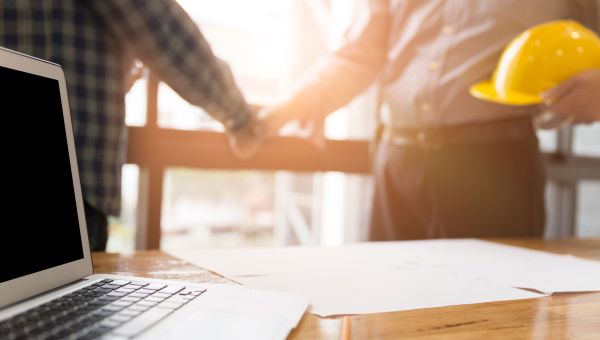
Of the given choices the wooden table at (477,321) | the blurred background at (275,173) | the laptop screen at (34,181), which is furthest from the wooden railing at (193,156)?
the laptop screen at (34,181)

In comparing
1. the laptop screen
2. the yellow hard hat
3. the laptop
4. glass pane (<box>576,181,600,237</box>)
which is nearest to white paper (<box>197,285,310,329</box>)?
the laptop

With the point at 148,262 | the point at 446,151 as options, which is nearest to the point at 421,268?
the point at 148,262

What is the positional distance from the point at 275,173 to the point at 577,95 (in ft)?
6.83

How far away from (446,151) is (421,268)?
668 mm

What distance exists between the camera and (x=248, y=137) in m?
1.37

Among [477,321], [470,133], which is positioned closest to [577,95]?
→ [470,133]

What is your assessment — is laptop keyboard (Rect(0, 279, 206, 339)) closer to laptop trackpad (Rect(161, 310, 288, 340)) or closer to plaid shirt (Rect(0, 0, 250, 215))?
laptop trackpad (Rect(161, 310, 288, 340))

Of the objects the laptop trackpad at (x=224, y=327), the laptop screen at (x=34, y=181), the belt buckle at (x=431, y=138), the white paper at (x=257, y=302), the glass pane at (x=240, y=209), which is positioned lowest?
the glass pane at (x=240, y=209)

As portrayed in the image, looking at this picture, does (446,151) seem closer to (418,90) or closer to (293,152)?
(418,90)

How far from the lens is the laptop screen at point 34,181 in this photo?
0.43 meters

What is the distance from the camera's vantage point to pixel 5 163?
1.41ft

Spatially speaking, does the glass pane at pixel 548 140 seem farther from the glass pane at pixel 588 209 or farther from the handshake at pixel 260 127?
the handshake at pixel 260 127

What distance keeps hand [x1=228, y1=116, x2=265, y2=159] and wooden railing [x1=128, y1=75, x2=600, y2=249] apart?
0.23m

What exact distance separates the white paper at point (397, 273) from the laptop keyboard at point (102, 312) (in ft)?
0.47
